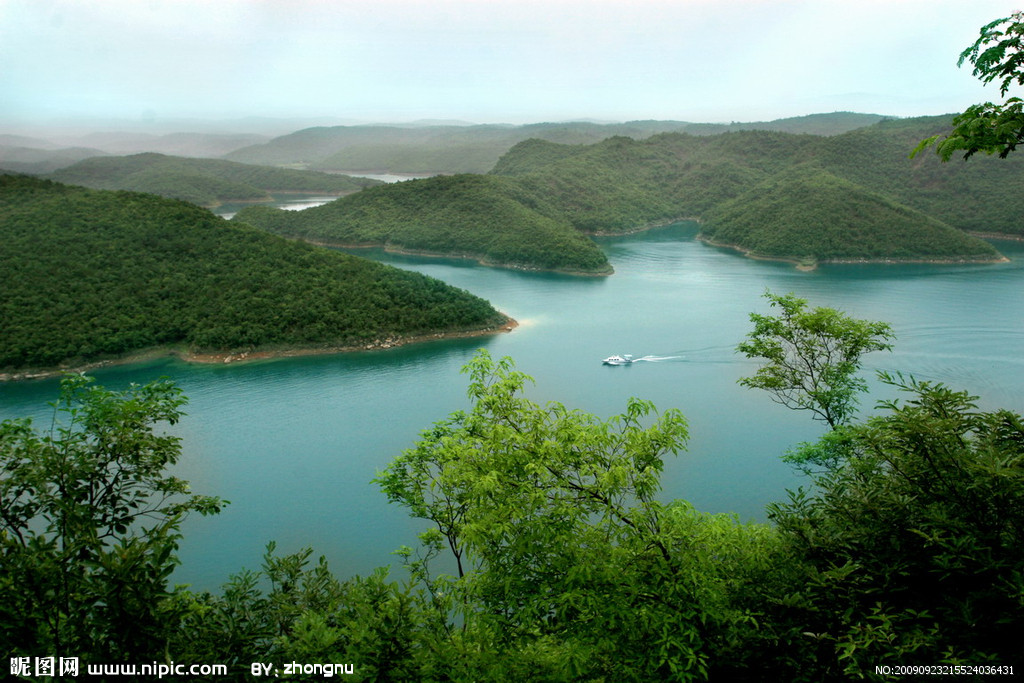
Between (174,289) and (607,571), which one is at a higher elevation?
(607,571)

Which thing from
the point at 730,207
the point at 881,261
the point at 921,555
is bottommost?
the point at 921,555

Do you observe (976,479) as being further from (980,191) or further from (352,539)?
(980,191)

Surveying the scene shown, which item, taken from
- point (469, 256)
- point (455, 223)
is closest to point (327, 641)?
point (469, 256)

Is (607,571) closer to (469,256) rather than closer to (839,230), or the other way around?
(469,256)

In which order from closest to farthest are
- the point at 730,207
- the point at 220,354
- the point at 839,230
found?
the point at 220,354
the point at 839,230
the point at 730,207

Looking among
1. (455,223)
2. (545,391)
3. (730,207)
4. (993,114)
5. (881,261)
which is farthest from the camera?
(730,207)

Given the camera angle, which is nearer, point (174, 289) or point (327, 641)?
point (327, 641)

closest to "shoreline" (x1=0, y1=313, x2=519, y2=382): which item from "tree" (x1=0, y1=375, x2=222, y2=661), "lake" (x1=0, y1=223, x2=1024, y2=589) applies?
"lake" (x1=0, y1=223, x2=1024, y2=589)
